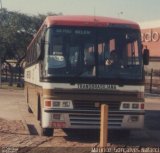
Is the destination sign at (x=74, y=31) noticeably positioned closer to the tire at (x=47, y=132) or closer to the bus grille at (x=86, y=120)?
the bus grille at (x=86, y=120)

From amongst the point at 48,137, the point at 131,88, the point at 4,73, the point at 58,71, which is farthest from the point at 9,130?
the point at 4,73

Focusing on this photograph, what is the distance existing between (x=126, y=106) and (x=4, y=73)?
166 ft

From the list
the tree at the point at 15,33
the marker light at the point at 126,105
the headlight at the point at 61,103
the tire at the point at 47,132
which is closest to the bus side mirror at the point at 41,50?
the headlight at the point at 61,103

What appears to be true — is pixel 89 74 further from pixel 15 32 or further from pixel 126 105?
pixel 15 32

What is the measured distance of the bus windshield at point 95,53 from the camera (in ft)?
46.1

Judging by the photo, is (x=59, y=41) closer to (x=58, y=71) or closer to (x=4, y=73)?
(x=58, y=71)

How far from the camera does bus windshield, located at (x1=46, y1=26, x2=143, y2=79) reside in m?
14.0

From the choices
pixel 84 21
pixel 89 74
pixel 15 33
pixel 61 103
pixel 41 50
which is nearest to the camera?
pixel 61 103

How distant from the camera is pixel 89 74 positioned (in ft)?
46.3

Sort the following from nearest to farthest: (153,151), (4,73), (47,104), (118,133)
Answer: (153,151)
(47,104)
(118,133)
(4,73)

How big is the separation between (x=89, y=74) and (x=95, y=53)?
1.95ft

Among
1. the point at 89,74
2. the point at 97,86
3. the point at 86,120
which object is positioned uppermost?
the point at 89,74

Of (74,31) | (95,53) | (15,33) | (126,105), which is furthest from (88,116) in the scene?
(15,33)

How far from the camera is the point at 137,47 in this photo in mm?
14484
